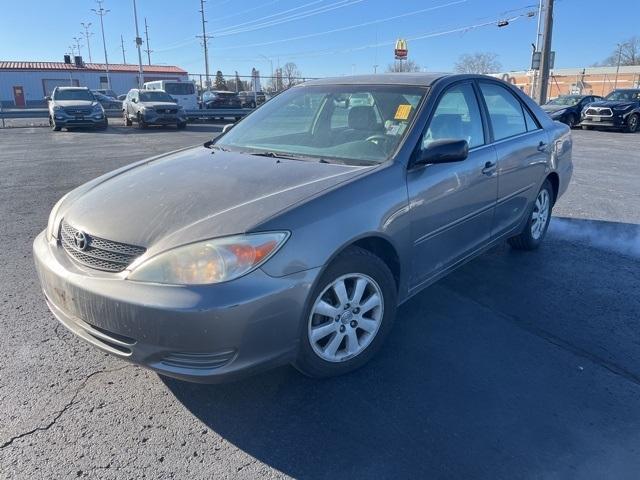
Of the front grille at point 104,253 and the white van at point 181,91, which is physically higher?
the white van at point 181,91

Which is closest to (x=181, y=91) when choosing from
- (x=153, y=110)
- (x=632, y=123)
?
(x=153, y=110)

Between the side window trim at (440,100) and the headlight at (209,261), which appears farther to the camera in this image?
the side window trim at (440,100)

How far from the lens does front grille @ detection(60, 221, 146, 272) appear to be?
2.30 m

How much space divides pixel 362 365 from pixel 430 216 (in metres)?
0.99

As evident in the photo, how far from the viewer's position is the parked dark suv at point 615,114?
2009cm

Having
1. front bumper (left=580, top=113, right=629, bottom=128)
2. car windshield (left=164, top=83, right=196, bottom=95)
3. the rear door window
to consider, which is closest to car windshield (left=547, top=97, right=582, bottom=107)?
front bumper (left=580, top=113, right=629, bottom=128)

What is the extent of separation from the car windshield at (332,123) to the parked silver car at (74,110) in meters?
17.8

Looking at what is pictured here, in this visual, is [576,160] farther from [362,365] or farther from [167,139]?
[167,139]

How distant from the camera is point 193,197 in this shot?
2.63 m

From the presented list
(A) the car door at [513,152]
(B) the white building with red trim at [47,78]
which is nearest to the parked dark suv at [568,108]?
(A) the car door at [513,152]

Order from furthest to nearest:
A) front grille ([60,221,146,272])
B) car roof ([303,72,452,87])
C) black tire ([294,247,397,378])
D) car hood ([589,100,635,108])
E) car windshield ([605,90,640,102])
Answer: car windshield ([605,90,640,102]), car hood ([589,100,635,108]), car roof ([303,72,452,87]), black tire ([294,247,397,378]), front grille ([60,221,146,272])

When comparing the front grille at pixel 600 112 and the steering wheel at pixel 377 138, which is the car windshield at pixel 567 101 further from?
the steering wheel at pixel 377 138

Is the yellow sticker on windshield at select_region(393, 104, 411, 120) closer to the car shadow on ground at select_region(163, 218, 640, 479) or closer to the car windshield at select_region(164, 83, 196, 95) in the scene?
the car shadow on ground at select_region(163, 218, 640, 479)

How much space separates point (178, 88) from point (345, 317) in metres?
26.3
